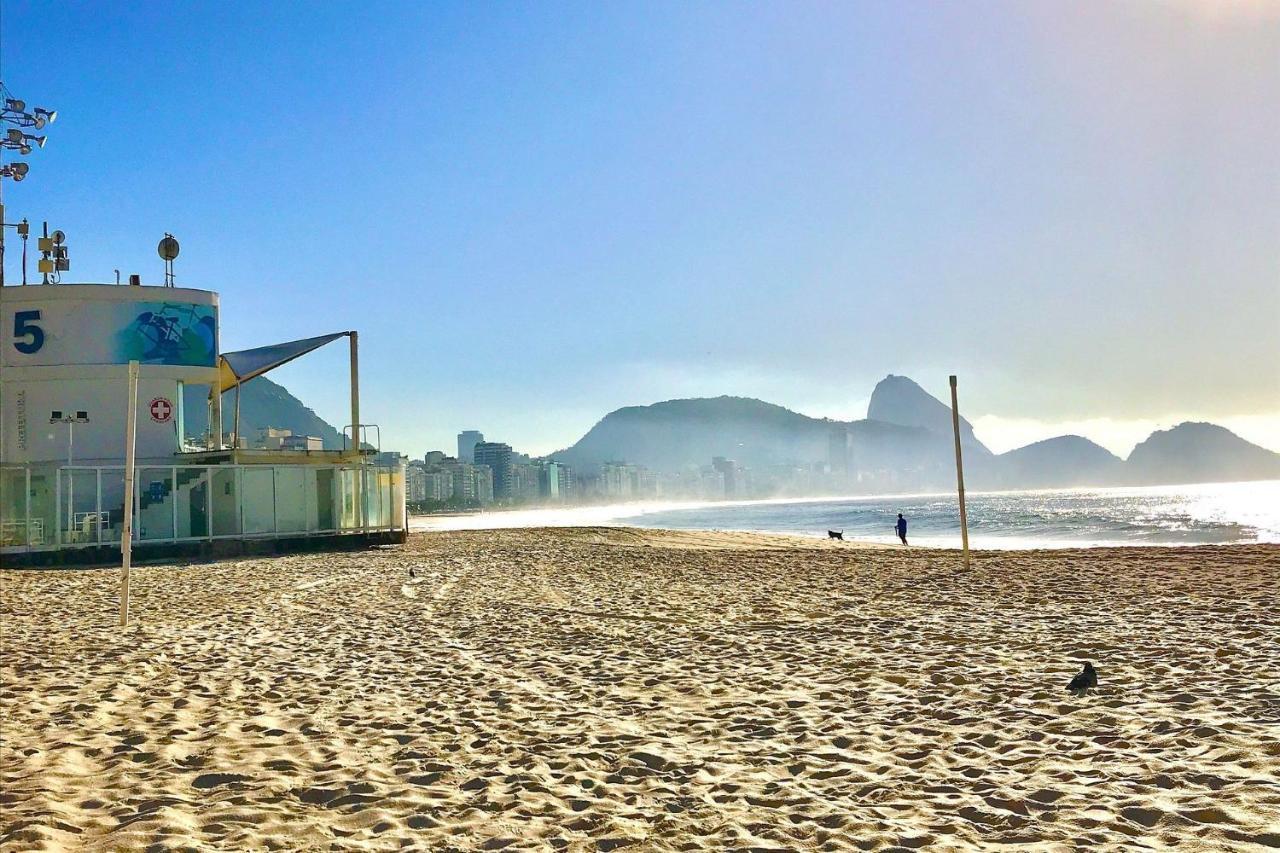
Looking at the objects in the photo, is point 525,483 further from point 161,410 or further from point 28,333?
point 28,333

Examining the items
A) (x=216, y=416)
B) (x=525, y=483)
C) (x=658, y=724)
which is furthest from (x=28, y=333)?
(x=525, y=483)

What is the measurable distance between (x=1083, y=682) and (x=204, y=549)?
80.0 ft

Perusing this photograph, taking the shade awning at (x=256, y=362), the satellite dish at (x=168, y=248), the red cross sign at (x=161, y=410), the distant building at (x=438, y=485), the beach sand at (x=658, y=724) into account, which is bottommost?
the beach sand at (x=658, y=724)

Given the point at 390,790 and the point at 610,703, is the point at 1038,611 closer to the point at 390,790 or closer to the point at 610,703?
the point at 610,703

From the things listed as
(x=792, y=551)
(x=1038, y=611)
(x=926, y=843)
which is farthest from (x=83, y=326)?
(x=926, y=843)

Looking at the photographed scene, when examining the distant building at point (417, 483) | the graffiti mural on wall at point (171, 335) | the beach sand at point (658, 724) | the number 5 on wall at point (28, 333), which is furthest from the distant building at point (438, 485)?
the beach sand at point (658, 724)

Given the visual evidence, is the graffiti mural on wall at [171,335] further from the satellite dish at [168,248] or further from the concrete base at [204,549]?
the concrete base at [204,549]

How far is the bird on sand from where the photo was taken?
21.4 feet

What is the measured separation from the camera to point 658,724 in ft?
20.1

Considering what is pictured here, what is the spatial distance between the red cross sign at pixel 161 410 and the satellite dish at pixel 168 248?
592cm

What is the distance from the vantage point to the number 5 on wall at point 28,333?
87.6ft

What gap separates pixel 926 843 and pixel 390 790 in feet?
9.10

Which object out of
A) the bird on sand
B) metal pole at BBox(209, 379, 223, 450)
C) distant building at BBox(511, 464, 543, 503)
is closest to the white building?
metal pole at BBox(209, 379, 223, 450)

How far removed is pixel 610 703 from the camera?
6770 mm
